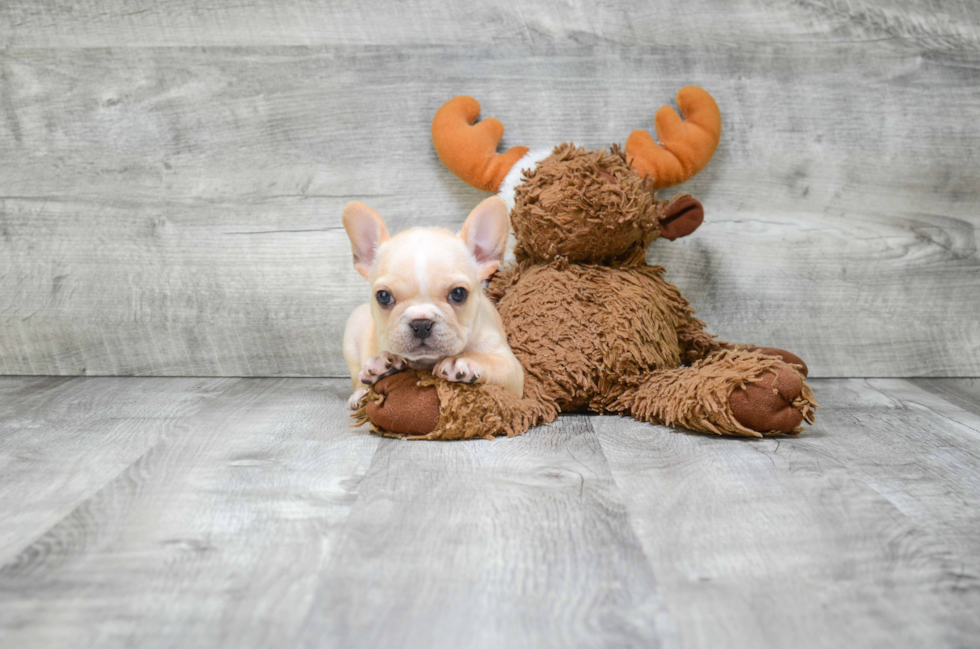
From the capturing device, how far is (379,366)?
1207 mm

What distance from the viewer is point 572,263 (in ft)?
4.72

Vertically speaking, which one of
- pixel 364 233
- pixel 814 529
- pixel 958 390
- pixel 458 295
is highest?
pixel 364 233

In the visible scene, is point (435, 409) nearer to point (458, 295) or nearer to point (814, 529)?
point (458, 295)

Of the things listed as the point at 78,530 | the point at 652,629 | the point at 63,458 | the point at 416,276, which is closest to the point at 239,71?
the point at 416,276

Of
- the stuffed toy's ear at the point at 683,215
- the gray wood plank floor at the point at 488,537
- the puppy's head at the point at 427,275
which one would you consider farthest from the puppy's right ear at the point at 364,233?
the stuffed toy's ear at the point at 683,215

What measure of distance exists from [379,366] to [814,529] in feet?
2.20

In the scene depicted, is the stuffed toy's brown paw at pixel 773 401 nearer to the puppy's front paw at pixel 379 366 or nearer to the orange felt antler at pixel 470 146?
the puppy's front paw at pixel 379 366

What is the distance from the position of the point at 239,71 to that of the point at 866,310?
4.89ft

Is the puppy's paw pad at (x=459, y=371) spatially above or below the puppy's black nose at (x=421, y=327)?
below

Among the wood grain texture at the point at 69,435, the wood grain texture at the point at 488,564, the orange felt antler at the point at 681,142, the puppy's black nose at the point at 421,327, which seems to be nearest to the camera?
the wood grain texture at the point at 488,564

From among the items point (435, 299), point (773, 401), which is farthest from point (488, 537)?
point (773, 401)

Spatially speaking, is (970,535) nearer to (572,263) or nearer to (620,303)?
(620,303)

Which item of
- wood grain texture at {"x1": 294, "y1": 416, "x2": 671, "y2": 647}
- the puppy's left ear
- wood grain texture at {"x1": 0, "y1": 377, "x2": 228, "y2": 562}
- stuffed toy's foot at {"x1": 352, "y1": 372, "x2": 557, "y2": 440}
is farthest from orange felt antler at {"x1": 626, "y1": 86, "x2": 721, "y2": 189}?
wood grain texture at {"x1": 0, "y1": 377, "x2": 228, "y2": 562}

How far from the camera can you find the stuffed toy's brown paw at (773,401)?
1149 millimetres
